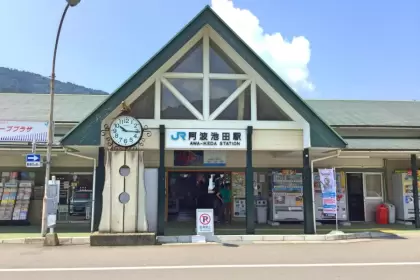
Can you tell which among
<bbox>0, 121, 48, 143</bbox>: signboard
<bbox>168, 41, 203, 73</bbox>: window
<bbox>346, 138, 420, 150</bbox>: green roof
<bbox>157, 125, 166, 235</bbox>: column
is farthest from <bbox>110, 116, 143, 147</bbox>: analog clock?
<bbox>346, 138, 420, 150</bbox>: green roof

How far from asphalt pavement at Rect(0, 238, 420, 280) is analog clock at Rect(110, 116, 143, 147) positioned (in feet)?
10.4

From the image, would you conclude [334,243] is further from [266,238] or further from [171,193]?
[171,193]

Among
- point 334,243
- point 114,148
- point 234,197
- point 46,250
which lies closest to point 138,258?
point 46,250

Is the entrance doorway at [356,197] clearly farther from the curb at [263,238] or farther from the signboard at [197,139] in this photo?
the signboard at [197,139]

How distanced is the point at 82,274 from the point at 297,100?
8343 mm

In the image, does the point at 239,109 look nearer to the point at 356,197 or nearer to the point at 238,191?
the point at 238,191

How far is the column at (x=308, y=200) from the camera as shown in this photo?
12.5m

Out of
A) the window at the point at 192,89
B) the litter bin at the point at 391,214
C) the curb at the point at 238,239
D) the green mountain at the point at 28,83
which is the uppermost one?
the green mountain at the point at 28,83

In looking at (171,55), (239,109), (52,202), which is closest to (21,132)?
(52,202)

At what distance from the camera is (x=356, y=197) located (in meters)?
16.5

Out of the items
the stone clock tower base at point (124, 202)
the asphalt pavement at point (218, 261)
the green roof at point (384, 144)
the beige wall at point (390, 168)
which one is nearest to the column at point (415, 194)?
the green roof at point (384, 144)

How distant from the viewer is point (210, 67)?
1291cm

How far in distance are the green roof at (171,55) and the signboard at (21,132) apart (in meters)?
3.21

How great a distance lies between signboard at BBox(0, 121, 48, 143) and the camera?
14.0 metres
